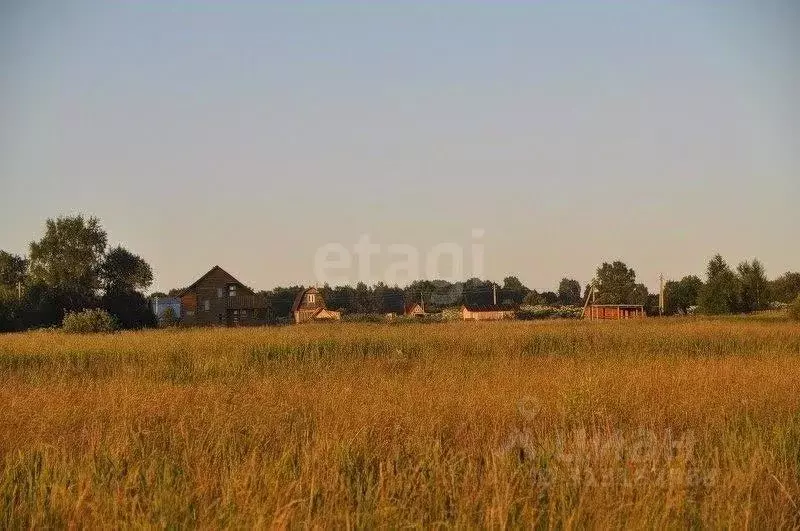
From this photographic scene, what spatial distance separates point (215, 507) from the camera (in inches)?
190

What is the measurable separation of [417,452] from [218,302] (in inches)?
2334

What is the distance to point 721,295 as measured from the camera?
62438 millimetres

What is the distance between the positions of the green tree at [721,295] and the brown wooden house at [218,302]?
37470 millimetres

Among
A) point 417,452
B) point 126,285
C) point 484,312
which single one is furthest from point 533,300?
point 417,452

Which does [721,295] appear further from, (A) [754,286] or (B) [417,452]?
(B) [417,452]

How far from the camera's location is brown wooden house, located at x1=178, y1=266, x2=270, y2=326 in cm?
6288

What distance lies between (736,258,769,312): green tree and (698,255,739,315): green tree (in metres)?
5.98

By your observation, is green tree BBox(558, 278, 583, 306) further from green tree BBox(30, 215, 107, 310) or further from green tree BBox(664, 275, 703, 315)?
green tree BBox(30, 215, 107, 310)

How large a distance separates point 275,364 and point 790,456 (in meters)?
12.0

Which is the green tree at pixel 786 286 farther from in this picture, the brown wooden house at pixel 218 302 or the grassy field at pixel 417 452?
the grassy field at pixel 417 452

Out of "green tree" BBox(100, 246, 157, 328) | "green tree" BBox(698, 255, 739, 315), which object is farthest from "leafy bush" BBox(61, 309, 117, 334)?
"green tree" BBox(698, 255, 739, 315)

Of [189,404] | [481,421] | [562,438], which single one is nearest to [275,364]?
[189,404]

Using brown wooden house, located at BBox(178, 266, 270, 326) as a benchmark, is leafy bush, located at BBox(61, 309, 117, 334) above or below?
below

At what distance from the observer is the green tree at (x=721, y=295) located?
6225 cm
